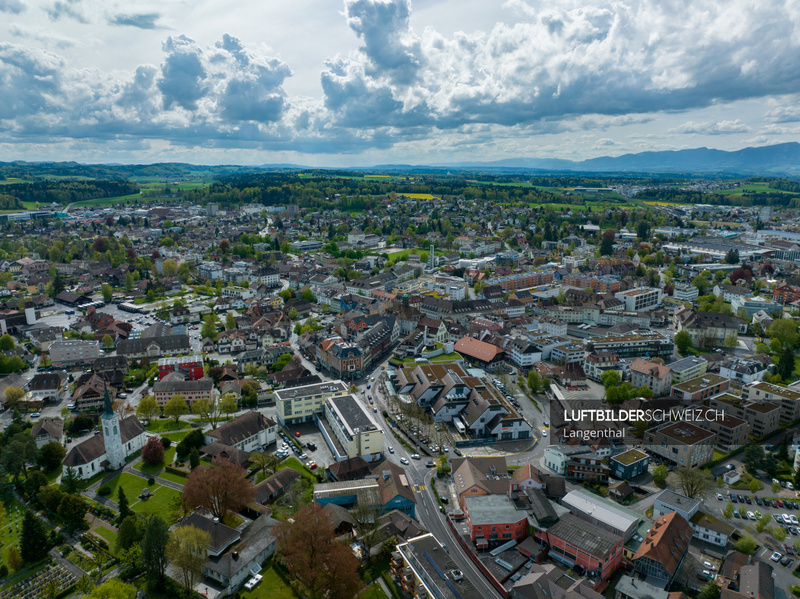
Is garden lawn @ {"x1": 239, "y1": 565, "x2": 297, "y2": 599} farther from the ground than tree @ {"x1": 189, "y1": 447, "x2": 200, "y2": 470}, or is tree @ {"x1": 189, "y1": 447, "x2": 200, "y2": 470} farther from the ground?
tree @ {"x1": 189, "y1": 447, "x2": 200, "y2": 470}

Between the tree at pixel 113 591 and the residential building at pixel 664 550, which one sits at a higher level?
the tree at pixel 113 591

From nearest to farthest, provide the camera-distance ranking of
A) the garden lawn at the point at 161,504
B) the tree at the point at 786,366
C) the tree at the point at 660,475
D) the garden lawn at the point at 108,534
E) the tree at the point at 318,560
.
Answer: the tree at the point at 318,560 → the garden lawn at the point at 108,534 → the garden lawn at the point at 161,504 → the tree at the point at 660,475 → the tree at the point at 786,366

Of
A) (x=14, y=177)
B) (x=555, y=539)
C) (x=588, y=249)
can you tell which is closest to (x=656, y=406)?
(x=555, y=539)

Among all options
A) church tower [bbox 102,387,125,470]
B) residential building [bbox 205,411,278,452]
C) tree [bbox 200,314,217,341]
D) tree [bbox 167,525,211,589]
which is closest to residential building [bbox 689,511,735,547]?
tree [bbox 167,525,211,589]

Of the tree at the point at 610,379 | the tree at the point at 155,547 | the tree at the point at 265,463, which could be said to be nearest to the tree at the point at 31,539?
the tree at the point at 155,547

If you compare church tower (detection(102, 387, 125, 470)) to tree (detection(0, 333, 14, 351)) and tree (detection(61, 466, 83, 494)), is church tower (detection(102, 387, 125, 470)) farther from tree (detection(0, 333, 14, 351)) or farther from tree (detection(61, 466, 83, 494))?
tree (detection(0, 333, 14, 351))

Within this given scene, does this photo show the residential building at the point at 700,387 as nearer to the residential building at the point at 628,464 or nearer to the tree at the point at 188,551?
the residential building at the point at 628,464

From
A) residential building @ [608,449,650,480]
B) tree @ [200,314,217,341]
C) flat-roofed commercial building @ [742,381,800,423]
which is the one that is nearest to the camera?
residential building @ [608,449,650,480]
